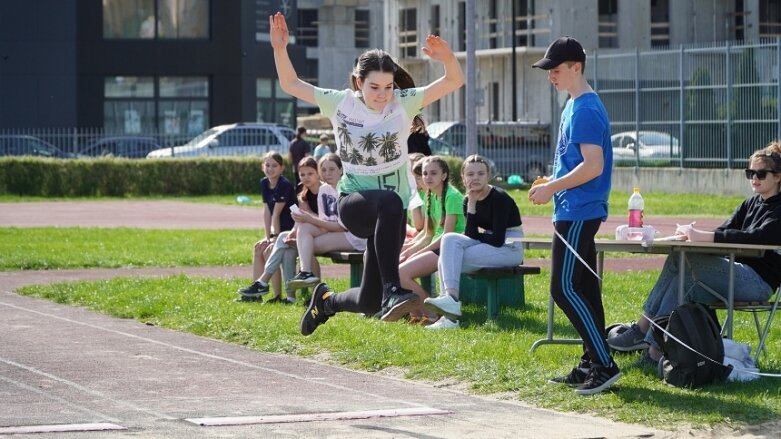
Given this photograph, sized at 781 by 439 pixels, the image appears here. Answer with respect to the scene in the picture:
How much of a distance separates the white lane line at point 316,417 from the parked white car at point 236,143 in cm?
3416

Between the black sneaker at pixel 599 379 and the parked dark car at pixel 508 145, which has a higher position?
the parked dark car at pixel 508 145

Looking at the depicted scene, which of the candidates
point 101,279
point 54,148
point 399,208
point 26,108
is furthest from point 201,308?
point 26,108

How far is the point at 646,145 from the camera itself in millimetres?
39531

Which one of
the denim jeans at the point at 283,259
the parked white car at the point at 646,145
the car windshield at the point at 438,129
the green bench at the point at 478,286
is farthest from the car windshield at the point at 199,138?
the green bench at the point at 478,286

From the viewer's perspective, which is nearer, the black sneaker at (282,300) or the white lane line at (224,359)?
the white lane line at (224,359)

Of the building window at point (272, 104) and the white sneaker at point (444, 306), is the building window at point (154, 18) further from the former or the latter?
the white sneaker at point (444, 306)

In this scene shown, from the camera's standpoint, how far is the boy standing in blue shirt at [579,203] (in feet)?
28.7

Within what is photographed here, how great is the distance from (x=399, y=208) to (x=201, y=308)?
14.8 feet

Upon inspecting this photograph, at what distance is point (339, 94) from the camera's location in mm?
9328

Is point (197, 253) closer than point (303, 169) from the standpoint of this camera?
No

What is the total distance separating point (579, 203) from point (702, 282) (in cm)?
164

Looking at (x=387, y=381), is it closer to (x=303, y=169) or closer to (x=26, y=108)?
(x=303, y=169)

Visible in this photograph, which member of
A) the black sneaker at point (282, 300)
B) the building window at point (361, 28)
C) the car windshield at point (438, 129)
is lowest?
the black sneaker at point (282, 300)

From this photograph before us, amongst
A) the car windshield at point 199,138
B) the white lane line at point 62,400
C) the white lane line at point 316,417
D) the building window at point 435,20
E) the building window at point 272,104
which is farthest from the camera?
the building window at point 435,20
